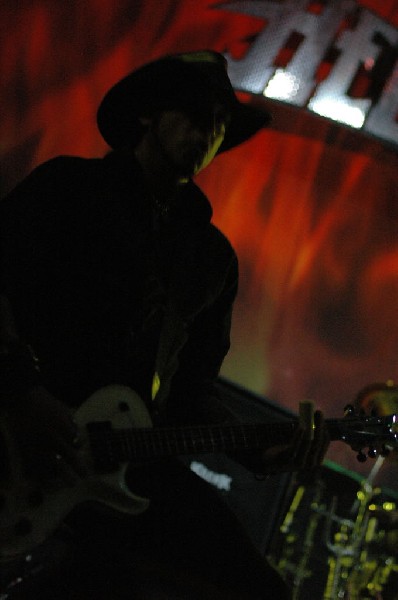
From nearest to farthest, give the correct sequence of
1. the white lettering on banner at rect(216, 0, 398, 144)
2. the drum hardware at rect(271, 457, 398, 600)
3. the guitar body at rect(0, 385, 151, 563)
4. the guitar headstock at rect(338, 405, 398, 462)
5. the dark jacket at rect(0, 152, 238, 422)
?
the guitar body at rect(0, 385, 151, 563) → the dark jacket at rect(0, 152, 238, 422) → the guitar headstock at rect(338, 405, 398, 462) → the drum hardware at rect(271, 457, 398, 600) → the white lettering on banner at rect(216, 0, 398, 144)

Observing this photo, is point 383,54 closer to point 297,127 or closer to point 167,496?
point 297,127

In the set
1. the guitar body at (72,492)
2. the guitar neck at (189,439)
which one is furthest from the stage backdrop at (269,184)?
the guitar body at (72,492)

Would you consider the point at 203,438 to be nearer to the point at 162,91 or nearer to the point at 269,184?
the point at 162,91

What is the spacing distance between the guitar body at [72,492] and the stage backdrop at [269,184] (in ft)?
11.5

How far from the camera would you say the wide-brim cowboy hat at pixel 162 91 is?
246 cm

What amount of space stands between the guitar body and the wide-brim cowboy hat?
1.33 metres

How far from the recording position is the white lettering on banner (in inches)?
193

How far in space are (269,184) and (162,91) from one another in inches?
121

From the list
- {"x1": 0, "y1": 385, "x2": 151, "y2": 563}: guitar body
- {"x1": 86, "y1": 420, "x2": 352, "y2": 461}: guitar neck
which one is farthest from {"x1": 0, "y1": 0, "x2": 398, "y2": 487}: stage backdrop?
{"x1": 0, "y1": 385, "x2": 151, "y2": 563}: guitar body

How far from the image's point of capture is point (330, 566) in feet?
13.2

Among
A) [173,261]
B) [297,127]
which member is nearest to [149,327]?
[173,261]

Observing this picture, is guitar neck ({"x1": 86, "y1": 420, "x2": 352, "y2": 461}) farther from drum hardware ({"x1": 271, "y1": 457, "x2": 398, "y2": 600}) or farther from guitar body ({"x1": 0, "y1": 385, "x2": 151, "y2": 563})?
drum hardware ({"x1": 271, "y1": 457, "x2": 398, "y2": 600})

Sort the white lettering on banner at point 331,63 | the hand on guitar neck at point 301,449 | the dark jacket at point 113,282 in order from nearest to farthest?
the dark jacket at point 113,282, the hand on guitar neck at point 301,449, the white lettering on banner at point 331,63

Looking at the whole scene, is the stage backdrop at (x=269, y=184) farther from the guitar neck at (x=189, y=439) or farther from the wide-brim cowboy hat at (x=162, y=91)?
the guitar neck at (x=189, y=439)
